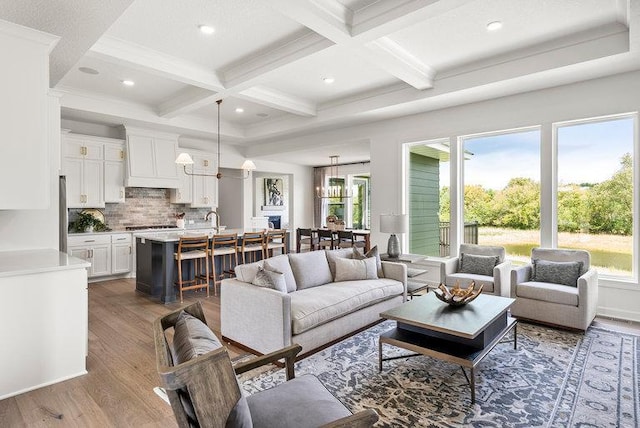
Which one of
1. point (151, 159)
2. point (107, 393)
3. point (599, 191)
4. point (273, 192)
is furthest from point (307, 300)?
point (273, 192)

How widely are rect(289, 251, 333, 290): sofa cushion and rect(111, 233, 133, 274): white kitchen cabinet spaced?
4086 mm

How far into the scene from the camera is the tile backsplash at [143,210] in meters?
6.84

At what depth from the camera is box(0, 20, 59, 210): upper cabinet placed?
9.05 ft

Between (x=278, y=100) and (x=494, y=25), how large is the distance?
10.6ft

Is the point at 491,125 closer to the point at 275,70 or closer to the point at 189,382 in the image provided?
the point at 275,70

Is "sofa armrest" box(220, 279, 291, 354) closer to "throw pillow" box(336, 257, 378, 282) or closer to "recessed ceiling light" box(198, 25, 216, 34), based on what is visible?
"throw pillow" box(336, 257, 378, 282)

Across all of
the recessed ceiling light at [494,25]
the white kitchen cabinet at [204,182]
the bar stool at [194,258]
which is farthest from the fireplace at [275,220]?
the recessed ceiling light at [494,25]

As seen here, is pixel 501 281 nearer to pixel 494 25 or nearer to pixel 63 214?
pixel 494 25

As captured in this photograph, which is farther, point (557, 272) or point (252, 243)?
point (252, 243)

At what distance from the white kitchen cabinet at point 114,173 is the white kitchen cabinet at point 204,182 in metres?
1.43

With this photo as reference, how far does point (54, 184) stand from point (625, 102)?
6.44 m

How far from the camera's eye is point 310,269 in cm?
402

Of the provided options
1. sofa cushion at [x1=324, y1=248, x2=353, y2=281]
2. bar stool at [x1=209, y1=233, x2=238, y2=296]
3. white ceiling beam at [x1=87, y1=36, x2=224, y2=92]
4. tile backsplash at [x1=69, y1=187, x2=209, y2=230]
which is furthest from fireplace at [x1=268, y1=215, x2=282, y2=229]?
sofa cushion at [x1=324, y1=248, x2=353, y2=281]

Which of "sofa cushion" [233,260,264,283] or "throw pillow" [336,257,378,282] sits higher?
"sofa cushion" [233,260,264,283]
